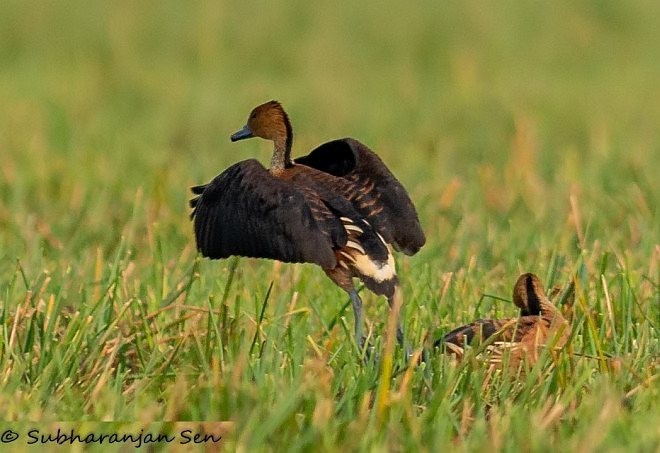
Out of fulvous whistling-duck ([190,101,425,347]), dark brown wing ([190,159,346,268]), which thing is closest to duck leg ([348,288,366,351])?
fulvous whistling-duck ([190,101,425,347])

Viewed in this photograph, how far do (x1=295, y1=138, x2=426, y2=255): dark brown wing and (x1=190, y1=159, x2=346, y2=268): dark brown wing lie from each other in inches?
9.8

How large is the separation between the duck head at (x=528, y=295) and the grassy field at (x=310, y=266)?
0.14 meters

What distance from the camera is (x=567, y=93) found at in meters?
10.4

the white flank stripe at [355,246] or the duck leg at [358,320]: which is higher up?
the white flank stripe at [355,246]

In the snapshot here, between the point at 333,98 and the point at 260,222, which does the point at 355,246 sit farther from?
the point at 333,98

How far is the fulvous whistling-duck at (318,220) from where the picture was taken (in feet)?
12.2

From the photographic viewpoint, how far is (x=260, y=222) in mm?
3771

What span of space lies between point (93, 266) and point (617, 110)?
545cm

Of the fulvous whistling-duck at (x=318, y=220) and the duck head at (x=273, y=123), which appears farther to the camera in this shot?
the duck head at (x=273, y=123)

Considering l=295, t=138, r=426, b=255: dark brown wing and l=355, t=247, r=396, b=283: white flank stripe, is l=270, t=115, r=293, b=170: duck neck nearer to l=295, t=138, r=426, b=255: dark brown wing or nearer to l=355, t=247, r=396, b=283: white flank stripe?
l=295, t=138, r=426, b=255: dark brown wing

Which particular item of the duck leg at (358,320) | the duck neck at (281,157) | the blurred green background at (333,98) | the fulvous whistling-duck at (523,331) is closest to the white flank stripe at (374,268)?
the duck leg at (358,320)

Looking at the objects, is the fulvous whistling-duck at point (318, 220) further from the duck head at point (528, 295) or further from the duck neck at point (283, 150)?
the duck head at point (528, 295)

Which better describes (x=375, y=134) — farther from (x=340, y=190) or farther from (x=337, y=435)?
(x=337, y=435)

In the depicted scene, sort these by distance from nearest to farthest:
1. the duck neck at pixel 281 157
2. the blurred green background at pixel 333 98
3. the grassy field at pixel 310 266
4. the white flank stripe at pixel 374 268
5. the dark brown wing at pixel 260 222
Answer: the grassy field at pixel 310 266 < the dark brown wing at pixel 260 222 < the white flank stripe at pixel 374 268 < the duck neck at pixel 281 157 < the blurred green background at pixel 333 98
